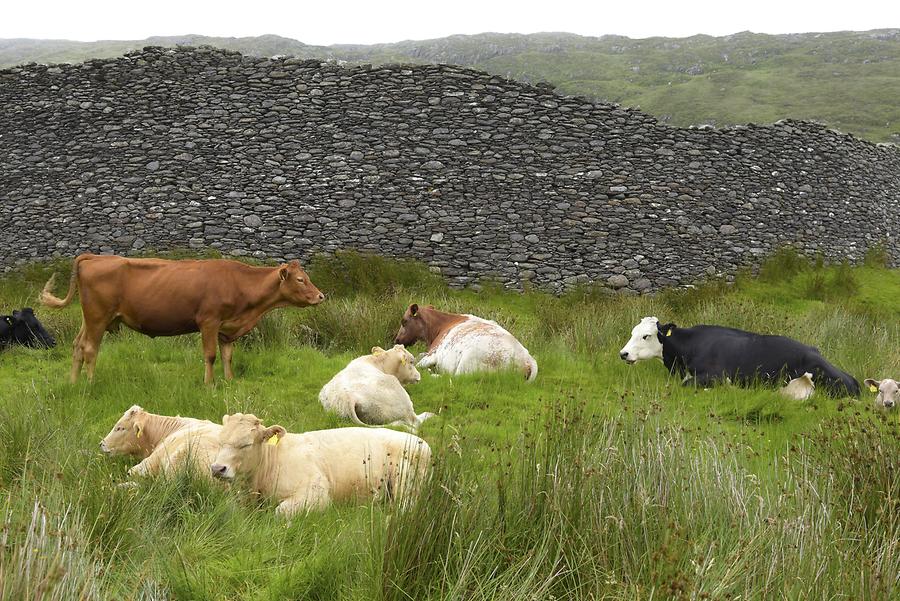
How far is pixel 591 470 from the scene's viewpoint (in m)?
3.37

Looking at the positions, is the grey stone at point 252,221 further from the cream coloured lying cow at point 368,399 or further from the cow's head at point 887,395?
the cow's head at point 887,395

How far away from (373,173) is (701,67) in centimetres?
6903

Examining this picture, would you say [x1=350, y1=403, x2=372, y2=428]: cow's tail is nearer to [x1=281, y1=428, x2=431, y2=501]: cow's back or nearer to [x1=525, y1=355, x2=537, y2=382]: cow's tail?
[x1=281, y1=428, x2=431, y2=501]: cow's back

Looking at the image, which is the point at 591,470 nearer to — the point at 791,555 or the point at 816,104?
the point at 791,555

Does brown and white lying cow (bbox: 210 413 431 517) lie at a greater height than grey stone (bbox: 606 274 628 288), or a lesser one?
greater

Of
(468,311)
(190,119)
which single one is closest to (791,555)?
(468,311)

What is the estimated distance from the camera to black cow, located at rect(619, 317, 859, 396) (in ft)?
24.4

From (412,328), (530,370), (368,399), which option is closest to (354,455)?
(368,399)

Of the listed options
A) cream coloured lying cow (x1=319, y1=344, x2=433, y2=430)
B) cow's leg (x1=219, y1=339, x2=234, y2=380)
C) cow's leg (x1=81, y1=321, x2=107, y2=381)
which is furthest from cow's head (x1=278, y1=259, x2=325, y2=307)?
cow's leg (x1=81, y1=321, x2=107, y2=381)

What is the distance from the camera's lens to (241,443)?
4.30 m

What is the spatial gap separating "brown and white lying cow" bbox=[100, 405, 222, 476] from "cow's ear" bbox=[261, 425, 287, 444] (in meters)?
0.38

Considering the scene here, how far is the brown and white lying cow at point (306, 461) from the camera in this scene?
4250 mm

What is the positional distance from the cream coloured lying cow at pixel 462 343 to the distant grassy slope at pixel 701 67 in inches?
1583

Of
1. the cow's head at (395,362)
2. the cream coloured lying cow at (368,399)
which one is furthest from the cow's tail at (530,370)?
the cream coloured lying cow at (368,399)
